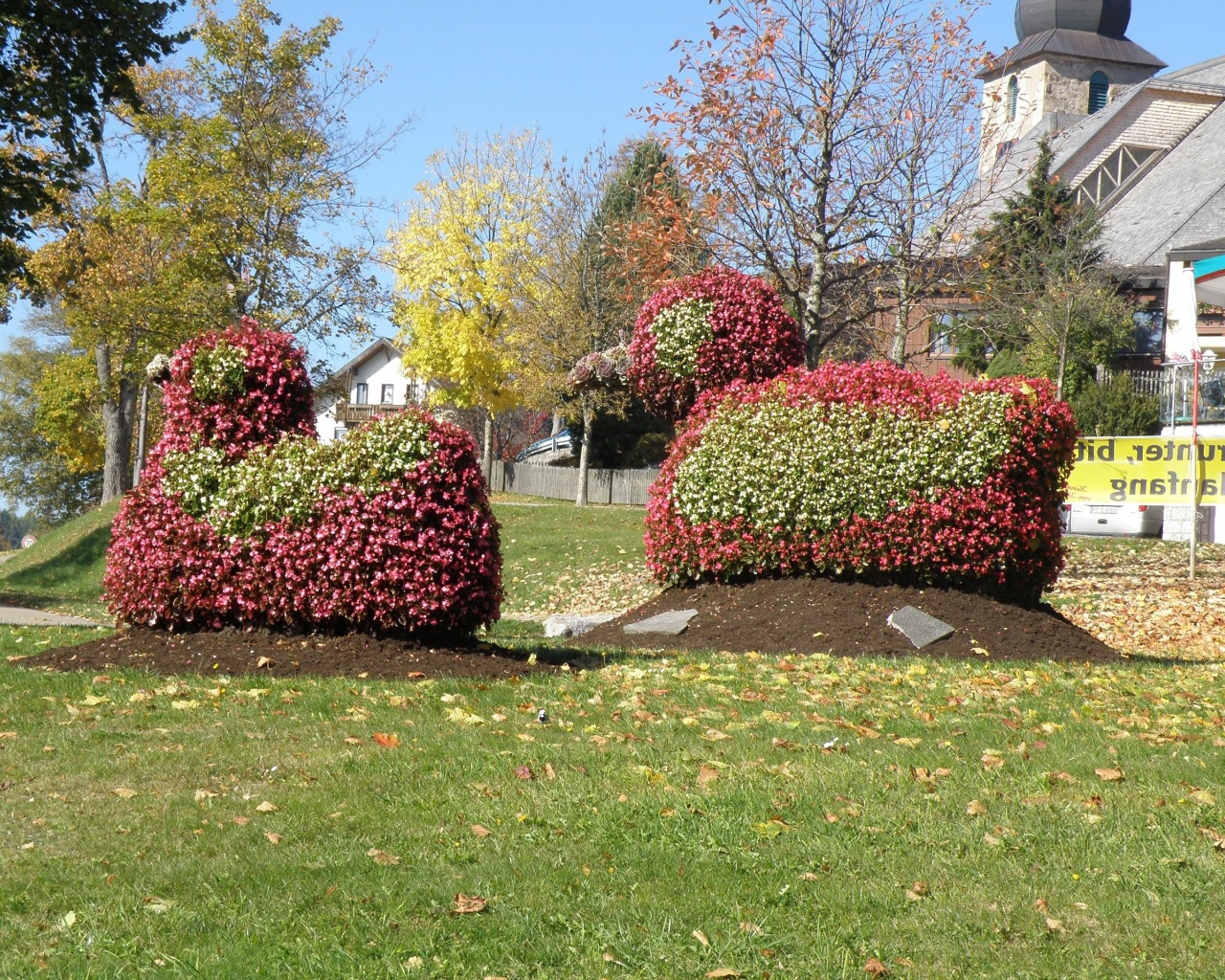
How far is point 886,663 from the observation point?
8.99 metres

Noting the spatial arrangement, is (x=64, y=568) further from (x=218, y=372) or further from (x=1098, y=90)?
(x=1098, y=90)

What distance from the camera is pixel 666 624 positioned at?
10.8m

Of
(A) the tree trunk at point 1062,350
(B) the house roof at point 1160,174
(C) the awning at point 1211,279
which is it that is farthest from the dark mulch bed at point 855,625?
(B) the house roof at point 1160,174

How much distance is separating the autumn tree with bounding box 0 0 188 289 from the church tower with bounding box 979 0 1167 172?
2173 inches

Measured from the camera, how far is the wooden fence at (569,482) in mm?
38031

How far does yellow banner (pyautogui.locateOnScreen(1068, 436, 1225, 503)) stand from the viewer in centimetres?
1611

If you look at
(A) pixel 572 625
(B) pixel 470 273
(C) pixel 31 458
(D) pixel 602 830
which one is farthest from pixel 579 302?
(C) pixel 31 458

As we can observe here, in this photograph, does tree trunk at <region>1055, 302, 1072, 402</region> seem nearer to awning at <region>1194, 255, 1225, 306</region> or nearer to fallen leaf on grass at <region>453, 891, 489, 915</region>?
awning at <region>1194, 255, 1225, 306</region>

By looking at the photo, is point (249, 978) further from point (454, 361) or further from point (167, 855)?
point (454, 361)

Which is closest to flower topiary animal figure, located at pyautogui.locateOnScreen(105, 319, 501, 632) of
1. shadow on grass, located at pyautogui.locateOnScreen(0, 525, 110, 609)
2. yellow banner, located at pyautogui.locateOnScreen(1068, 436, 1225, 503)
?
yellow banner, located at pyautogui.locateOnScreen(1068, 436, 1225, 503)

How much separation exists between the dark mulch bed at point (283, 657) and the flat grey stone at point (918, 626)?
307cm

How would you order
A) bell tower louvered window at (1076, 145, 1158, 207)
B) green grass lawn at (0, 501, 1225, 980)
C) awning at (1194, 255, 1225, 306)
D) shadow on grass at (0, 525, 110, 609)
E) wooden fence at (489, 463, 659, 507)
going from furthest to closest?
bell tower louvered window at (1076, 145, 1158, 207) < wooden fence at (489, 463, 659, 507) < shadow on grass at (0, 525, 110, 609) < awning at (1194, 255, 1225, 306) < green grass lawn at (0, 501, 1225, 980)

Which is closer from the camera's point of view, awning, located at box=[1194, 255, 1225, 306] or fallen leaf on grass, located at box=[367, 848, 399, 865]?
fallen leaf on grass, located at box=[367, 848, 399, 865]

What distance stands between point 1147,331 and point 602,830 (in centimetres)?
4047
